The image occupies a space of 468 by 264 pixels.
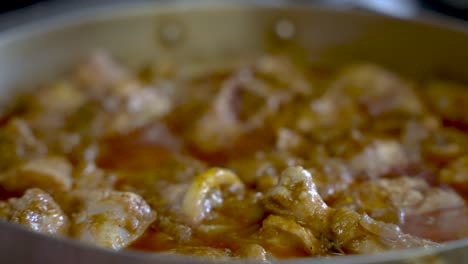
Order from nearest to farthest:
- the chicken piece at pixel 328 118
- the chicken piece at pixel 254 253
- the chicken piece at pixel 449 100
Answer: the chicken piece at pixel 254 253 → the chicken piece at pixel 328 118 → the chicken piece at pixel 449 100

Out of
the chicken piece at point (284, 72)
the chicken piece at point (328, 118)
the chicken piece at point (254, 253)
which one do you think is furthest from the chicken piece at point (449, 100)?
the chicken piece at point (254, 253)

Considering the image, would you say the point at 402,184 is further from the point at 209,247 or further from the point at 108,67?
the point at 108,67

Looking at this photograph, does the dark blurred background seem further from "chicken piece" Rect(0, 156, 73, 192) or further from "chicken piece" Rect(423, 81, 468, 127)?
"chicken piece" Rect(0, 156, 73, 192)

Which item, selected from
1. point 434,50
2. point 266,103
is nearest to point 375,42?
point 434,50

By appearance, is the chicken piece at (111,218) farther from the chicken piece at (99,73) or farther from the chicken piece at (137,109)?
the chicken piece at (99,73)

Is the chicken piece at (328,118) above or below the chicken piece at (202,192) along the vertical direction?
above

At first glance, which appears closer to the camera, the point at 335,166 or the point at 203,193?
the point at 203,193

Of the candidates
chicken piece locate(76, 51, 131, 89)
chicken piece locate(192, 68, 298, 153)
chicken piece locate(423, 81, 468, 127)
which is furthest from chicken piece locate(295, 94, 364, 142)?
chicken piece locate(76, 51, 131, 89)
